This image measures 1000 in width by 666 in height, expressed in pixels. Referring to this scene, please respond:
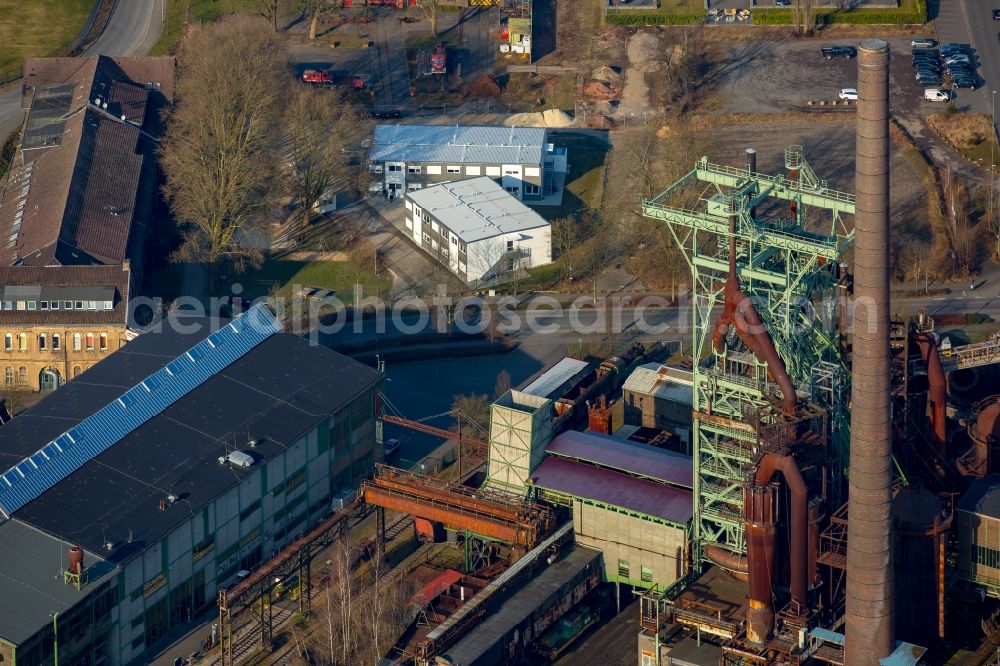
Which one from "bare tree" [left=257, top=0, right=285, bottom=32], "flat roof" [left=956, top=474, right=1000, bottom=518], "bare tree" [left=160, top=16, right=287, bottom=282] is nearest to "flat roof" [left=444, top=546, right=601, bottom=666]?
"flat roof" [left=956, top=474, right=1000, bottom=518]

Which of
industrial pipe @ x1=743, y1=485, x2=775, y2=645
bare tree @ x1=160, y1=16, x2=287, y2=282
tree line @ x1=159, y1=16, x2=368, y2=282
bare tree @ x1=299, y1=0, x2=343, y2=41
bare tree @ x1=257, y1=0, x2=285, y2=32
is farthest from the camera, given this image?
bare tree @ x1=257, y1=0, x2=285, y2=32

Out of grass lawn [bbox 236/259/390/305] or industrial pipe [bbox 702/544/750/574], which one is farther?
grass lawn [bbox 236/259/390/305]

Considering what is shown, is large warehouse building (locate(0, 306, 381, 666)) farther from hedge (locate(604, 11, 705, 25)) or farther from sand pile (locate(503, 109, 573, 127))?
hedge (locate(604, 11, 705, 25))

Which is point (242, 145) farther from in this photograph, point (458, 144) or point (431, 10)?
point (431, 10)

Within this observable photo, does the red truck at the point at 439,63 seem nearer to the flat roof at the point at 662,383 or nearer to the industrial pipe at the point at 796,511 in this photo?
the flat roof at the point at 662,383

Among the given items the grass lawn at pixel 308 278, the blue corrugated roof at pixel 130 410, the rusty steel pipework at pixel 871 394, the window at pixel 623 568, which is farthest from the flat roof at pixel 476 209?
the rusty steel pipework at pixel 871 394

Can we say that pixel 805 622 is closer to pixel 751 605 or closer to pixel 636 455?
pixel 751 605
